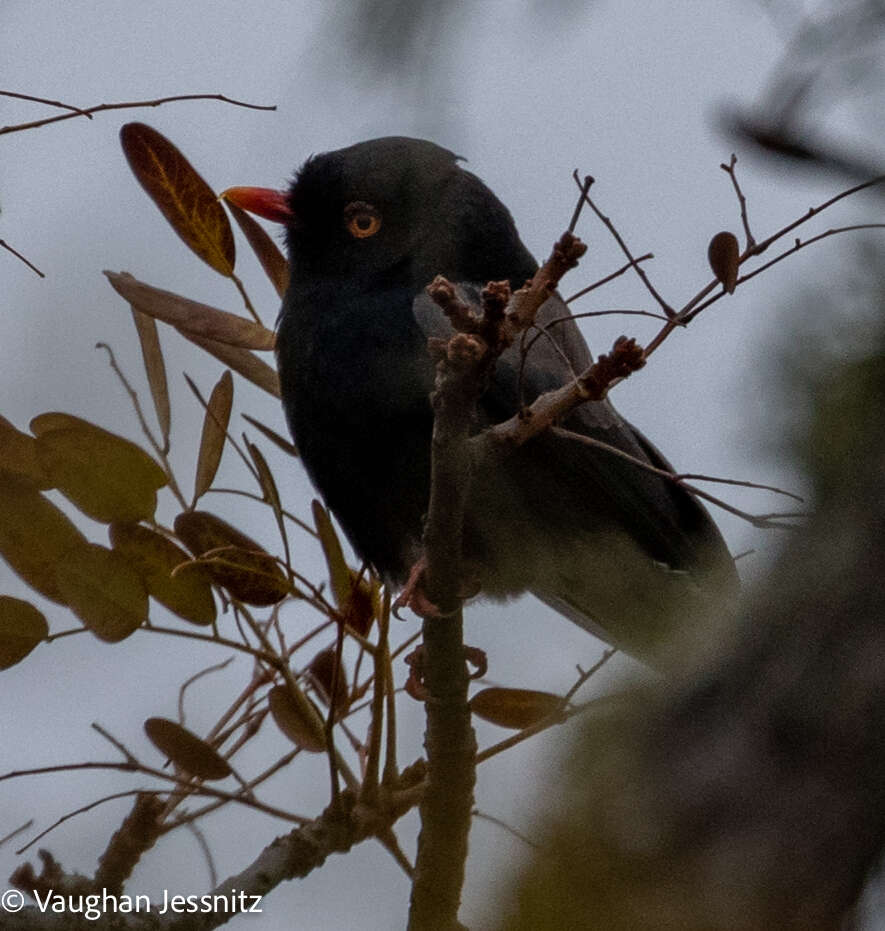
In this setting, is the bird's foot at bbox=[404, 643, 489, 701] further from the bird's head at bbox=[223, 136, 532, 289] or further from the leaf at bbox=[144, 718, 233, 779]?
the bird's head at bbox=[223, 136, 532, 289]

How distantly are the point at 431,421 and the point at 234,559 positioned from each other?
31.1 inches

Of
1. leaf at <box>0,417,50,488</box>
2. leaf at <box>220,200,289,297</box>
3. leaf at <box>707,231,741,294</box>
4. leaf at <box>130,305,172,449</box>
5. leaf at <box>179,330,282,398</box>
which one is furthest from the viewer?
leaf at <box>220,200,289,297</box>

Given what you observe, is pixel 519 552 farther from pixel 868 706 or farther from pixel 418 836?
pixel 868 706

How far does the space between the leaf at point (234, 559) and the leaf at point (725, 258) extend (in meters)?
1.24

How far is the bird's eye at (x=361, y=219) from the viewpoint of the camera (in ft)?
14.1

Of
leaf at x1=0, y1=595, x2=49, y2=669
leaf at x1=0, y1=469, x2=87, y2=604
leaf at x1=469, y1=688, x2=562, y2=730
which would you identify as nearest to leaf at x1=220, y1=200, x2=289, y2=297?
leaf at x1=0, y1=469, x2=87, y2=604

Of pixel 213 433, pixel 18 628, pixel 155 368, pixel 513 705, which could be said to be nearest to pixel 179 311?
pixel 155 368

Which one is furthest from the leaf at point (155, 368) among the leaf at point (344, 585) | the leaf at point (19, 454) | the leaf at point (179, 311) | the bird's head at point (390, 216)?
the bird's head at point (390, 216)

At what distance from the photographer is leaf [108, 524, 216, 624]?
10.4 feet

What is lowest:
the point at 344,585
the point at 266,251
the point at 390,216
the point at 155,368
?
the point at 344,585

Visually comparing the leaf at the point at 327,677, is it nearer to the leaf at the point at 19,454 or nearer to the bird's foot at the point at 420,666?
the bird's foot at the point at 420,666

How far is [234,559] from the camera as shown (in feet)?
10.5

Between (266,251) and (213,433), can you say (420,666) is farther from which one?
(266,251)

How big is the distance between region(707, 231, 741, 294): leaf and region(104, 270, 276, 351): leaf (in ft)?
4.73
